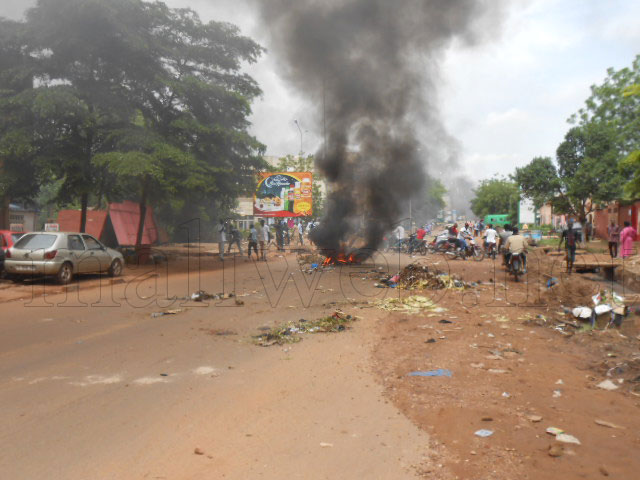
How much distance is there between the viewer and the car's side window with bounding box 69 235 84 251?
11628 millimetres

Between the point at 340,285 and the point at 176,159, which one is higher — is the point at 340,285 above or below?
below

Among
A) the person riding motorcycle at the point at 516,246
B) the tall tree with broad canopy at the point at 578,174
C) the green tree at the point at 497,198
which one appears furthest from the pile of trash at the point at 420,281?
the green tree at the point at 497,198

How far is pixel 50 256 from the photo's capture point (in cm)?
1089

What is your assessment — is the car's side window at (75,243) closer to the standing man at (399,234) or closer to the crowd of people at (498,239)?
the crowd of people at (498,239)

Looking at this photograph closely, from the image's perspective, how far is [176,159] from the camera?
14289 mm

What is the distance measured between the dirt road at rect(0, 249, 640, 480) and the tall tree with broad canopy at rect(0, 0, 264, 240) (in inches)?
294

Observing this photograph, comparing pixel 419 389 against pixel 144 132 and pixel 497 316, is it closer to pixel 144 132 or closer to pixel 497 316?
pixel 497 316

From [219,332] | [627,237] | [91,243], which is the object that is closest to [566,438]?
[219,332]

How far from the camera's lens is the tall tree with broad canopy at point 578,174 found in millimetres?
25516

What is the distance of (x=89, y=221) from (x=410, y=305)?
20115mm

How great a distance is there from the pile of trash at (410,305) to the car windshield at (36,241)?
7878mm

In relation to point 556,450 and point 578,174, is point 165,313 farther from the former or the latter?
point 578,174

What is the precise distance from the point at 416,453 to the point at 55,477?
7.39 ft

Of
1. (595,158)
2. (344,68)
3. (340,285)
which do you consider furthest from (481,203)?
(340,285)
